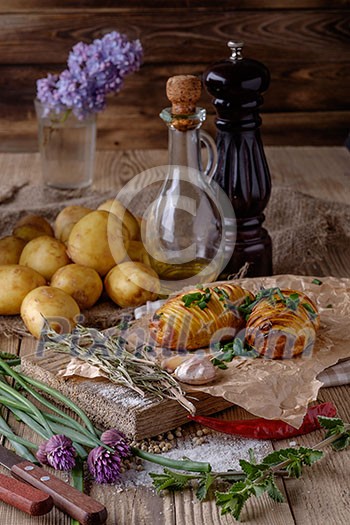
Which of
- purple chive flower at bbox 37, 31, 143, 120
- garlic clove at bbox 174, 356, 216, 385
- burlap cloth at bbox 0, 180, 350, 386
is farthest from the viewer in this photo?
purple chive flower at bbox 37, 31, 143, 120

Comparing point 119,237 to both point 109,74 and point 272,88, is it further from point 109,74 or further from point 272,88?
point 272,88

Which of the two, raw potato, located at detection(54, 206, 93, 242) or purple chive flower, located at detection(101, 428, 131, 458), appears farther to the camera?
raw potato, located at detection(54, 206, 93, 242)

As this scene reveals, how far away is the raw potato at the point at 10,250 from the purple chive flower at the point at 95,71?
638 millimetres

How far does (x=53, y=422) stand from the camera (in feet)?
3.58

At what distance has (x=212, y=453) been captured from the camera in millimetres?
1044

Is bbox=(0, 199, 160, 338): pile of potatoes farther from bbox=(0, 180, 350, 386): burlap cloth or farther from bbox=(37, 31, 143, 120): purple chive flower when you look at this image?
bbox=(37, 31, 143, 120): purple chive flower

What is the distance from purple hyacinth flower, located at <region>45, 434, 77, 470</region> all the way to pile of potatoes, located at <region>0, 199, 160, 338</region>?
0.35 meters

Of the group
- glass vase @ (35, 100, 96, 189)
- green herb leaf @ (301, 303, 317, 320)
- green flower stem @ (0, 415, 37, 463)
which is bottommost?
glass vase @ (35, 100, 96, 189)

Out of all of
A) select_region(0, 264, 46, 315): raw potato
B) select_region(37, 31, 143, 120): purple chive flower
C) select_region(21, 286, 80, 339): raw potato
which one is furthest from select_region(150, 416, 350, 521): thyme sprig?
select_region(37, 31, 143, 120): purple chive flower

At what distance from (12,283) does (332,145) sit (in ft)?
5.29

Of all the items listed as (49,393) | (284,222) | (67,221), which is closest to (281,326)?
(49,393)

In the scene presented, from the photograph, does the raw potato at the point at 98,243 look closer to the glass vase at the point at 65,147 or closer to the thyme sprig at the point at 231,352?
the thyme sprig at the point at 231,352

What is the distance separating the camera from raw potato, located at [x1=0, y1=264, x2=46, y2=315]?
1412 mm

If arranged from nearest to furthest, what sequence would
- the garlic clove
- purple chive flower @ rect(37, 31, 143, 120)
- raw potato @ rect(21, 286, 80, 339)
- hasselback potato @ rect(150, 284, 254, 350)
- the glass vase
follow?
the garlic clove → hasselback potato @ rect(150, 284, 254, 350) → raw potato @ rect(21, 286, 80, 339) → purple chive flower @ rect(37, 31, 143, 120) → the glass vase
